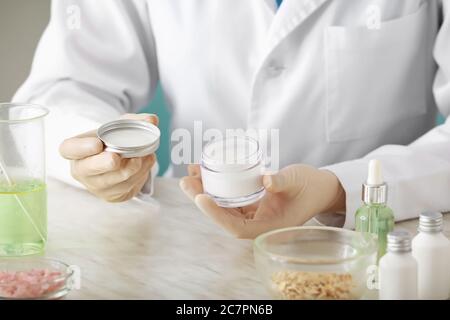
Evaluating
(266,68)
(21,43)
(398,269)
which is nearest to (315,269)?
(398,269)

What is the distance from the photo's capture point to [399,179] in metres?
1.37

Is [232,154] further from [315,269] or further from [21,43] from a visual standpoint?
[21,43]

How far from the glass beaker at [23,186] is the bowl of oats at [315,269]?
0.33 m

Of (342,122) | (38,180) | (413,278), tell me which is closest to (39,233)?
(38,180)

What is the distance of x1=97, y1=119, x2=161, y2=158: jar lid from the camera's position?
4.09ft

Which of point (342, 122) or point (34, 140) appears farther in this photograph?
point (342, 122)

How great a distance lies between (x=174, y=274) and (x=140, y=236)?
0.53 ft

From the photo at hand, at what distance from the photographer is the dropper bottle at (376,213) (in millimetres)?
1143

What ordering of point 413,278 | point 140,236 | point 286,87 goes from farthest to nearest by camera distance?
point 286,87 < point 140,236 < point 413,278

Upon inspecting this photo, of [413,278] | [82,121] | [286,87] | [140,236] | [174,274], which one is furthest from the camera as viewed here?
[286,87]

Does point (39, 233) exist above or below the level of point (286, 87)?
below

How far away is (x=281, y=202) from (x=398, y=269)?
11.4 inches

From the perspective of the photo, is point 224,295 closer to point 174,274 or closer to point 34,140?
point 174,274

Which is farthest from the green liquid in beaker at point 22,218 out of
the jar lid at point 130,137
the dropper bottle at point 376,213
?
the dropper bottle at point 376,213
